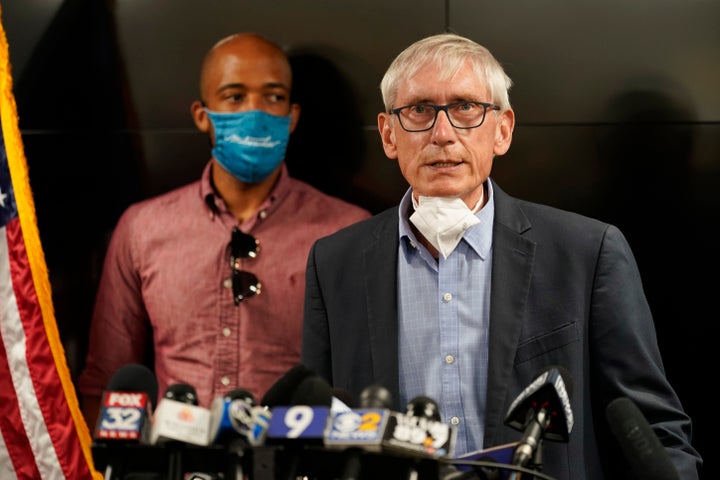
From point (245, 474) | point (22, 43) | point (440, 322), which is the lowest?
point (245, 474)

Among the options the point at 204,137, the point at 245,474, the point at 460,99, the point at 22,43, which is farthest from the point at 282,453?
the point at 22,43

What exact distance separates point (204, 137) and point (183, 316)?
2.23ft

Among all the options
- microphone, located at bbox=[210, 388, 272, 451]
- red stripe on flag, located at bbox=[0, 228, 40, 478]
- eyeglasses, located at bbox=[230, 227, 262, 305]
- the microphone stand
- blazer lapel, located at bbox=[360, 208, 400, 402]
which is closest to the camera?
microphone, located at bbox=[210, 388, 272, 451]

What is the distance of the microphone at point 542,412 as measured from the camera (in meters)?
1.84

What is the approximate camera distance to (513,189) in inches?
155

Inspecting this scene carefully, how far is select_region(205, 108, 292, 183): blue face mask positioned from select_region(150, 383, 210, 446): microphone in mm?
2183

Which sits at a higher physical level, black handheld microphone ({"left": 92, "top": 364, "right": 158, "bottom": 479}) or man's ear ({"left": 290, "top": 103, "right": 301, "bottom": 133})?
man's ear ({"left": 290, "top": 103, "right": 301, "bottom": 133})

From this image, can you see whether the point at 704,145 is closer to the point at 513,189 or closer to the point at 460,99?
the point at 513,189

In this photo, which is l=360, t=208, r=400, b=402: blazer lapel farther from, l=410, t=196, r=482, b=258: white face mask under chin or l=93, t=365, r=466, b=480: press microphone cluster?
l=93, t=365, r=466, b=480: press microphone cluster

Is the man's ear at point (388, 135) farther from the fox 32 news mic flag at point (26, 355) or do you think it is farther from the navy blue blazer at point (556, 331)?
the fox 32 news mic flag at point (26, 355)

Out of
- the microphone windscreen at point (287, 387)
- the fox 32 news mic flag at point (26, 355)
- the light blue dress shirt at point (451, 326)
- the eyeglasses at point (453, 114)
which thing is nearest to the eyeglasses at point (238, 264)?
the fox 32 news mic flag at point (26, 355)

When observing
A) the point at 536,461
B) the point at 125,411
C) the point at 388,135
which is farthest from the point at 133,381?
the point at 388,135

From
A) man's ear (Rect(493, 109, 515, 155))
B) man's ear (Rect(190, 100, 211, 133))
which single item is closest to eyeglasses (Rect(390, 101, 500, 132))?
man's ear (Rect(493, 109, 515, 155))

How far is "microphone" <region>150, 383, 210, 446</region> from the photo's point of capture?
166 centimetres
